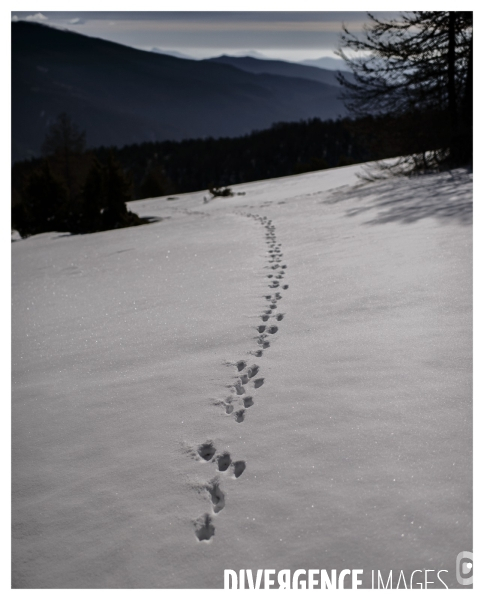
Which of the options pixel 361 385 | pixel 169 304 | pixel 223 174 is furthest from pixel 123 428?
pixel 223 174

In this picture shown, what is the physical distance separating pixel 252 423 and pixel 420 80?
12771 mm

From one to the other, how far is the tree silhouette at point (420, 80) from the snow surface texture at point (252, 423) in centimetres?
786

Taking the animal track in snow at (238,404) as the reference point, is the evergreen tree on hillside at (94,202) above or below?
above

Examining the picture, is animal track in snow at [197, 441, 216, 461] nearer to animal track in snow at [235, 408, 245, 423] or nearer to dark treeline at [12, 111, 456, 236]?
animal track in snow at [235, 408, 245, 423]

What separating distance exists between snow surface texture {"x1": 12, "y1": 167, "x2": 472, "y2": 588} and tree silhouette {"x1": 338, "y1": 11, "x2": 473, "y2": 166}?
7858mm

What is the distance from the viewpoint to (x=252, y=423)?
2902 mm

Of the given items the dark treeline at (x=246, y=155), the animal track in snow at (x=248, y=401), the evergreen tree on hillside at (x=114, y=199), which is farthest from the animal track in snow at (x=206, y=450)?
the dark treeline at (x=246, y=155)

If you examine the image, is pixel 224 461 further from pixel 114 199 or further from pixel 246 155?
pixel 246 155

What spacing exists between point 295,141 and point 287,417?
93.7 metres

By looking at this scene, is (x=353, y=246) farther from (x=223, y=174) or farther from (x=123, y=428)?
(x=223, y=174)

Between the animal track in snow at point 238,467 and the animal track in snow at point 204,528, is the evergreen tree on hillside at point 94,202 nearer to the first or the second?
the animal track in snow at point 238,467

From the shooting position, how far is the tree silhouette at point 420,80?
12.2 m

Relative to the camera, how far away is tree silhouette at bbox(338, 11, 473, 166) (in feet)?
40.2
